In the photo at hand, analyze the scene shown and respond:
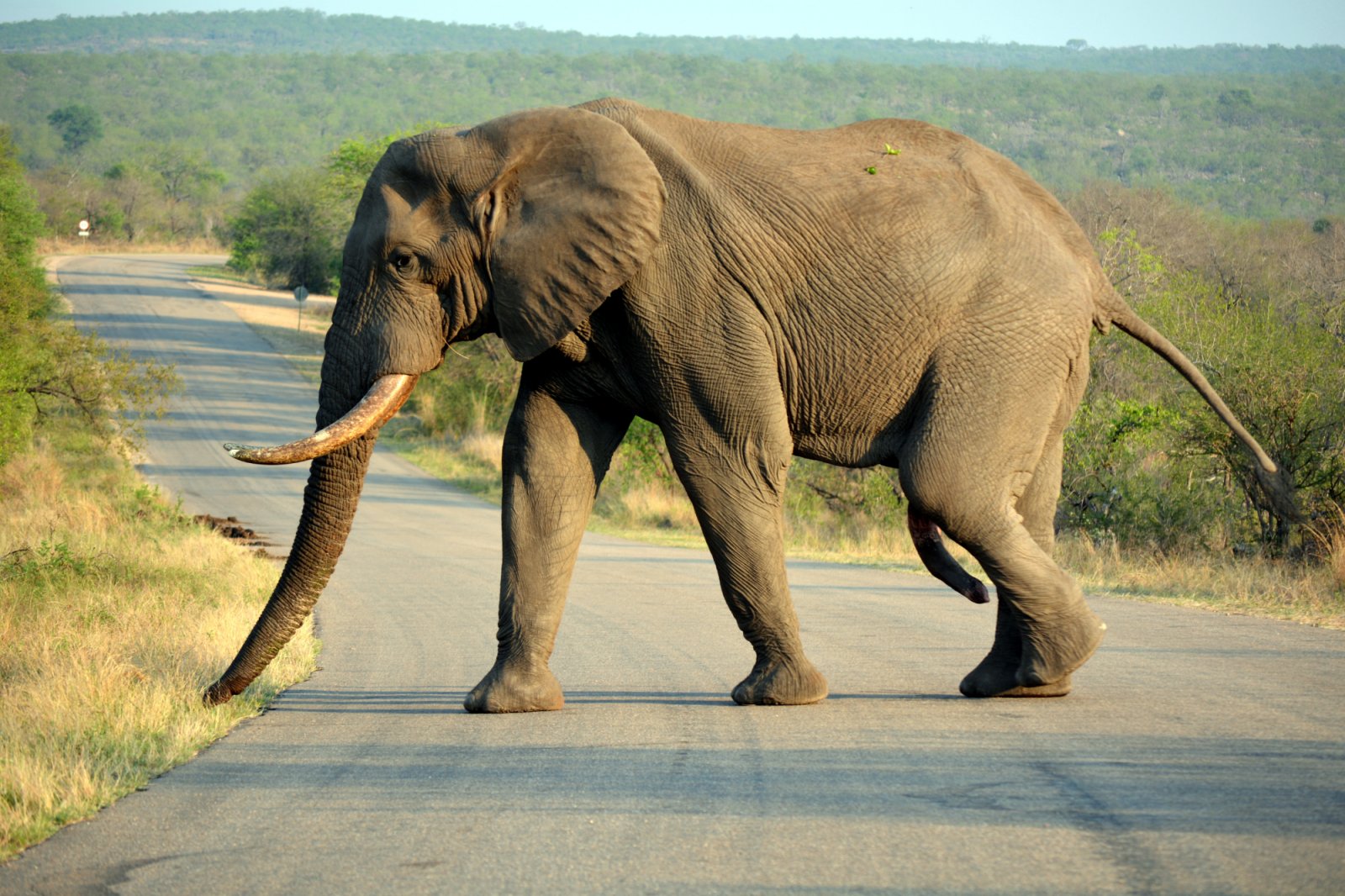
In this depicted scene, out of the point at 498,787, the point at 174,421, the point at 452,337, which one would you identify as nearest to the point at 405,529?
the point at 452,337

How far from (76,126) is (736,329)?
188 m

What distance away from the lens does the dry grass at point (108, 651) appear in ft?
19.7

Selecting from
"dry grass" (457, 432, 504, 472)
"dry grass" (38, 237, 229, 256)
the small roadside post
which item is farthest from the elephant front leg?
"dry grass" (38, 237, 229, 256)

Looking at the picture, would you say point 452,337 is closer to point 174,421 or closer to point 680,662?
point 680,662

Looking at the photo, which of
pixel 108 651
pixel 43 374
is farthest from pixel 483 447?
pixel 108 651

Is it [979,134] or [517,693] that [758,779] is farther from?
[979,134]

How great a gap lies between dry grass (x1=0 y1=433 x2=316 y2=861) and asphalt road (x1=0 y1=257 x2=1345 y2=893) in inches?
8.8

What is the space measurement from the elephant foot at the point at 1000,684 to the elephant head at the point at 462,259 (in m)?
2.73

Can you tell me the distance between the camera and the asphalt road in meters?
4.67

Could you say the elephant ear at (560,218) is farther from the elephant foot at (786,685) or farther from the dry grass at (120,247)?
the dry grass at (120,247)

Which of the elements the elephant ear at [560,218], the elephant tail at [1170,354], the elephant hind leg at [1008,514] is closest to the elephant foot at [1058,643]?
the elephant hind leg at [1008,514]

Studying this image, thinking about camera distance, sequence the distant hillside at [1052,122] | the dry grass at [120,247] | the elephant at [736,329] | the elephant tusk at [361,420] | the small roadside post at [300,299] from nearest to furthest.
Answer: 1. the elephant tusk at [361,420]
2. the elephant at [736,329]
3. the small roadside post at [300,299]
4. the distant hillside at [1052,122]
5. the dry grass at [120,247]

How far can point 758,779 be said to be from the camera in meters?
5.84

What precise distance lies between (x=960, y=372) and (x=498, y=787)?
3.08 metres
